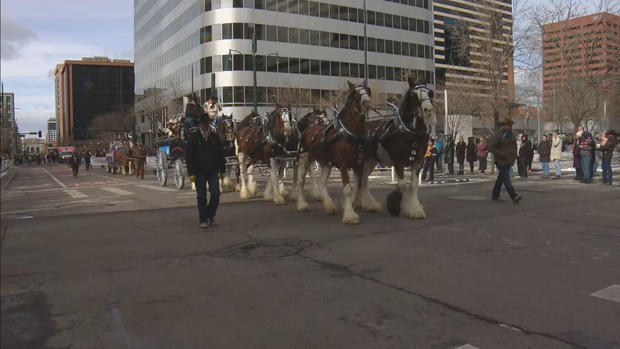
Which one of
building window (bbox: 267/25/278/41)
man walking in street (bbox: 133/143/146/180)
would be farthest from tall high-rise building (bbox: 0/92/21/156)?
building window (bbox: 267/25/278/41)

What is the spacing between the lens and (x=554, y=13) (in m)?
24.8

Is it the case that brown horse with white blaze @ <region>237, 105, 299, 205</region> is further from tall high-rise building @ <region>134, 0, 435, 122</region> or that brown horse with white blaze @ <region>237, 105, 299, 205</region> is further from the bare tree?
tall high-rise building @ <region>134, 0, 435, 122</region>

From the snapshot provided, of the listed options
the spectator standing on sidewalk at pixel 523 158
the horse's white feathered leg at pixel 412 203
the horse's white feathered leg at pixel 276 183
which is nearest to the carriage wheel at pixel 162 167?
the horse's white feathered leg at pixel 276 183

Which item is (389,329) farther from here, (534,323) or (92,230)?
(92,230)

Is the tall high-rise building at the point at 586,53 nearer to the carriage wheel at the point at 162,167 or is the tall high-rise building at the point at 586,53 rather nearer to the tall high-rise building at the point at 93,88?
the carriage wheel at the point at 162,167

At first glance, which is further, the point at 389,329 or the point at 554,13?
the point at 554,13

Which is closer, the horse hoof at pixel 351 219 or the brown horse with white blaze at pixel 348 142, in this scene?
the horse hoof at pixel 351 219

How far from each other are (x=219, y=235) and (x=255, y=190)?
5362mm

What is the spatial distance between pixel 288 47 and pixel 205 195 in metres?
58.8

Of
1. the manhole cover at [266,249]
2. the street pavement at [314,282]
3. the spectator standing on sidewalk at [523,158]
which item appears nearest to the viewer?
the street pavement at [314,282]

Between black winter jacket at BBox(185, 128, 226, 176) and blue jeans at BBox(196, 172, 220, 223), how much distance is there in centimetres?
10

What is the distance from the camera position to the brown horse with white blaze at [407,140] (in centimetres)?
928

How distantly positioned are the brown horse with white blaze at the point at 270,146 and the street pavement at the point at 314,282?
7.94 ft

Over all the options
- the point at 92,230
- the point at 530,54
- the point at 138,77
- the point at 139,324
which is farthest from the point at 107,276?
the point at 138,77
